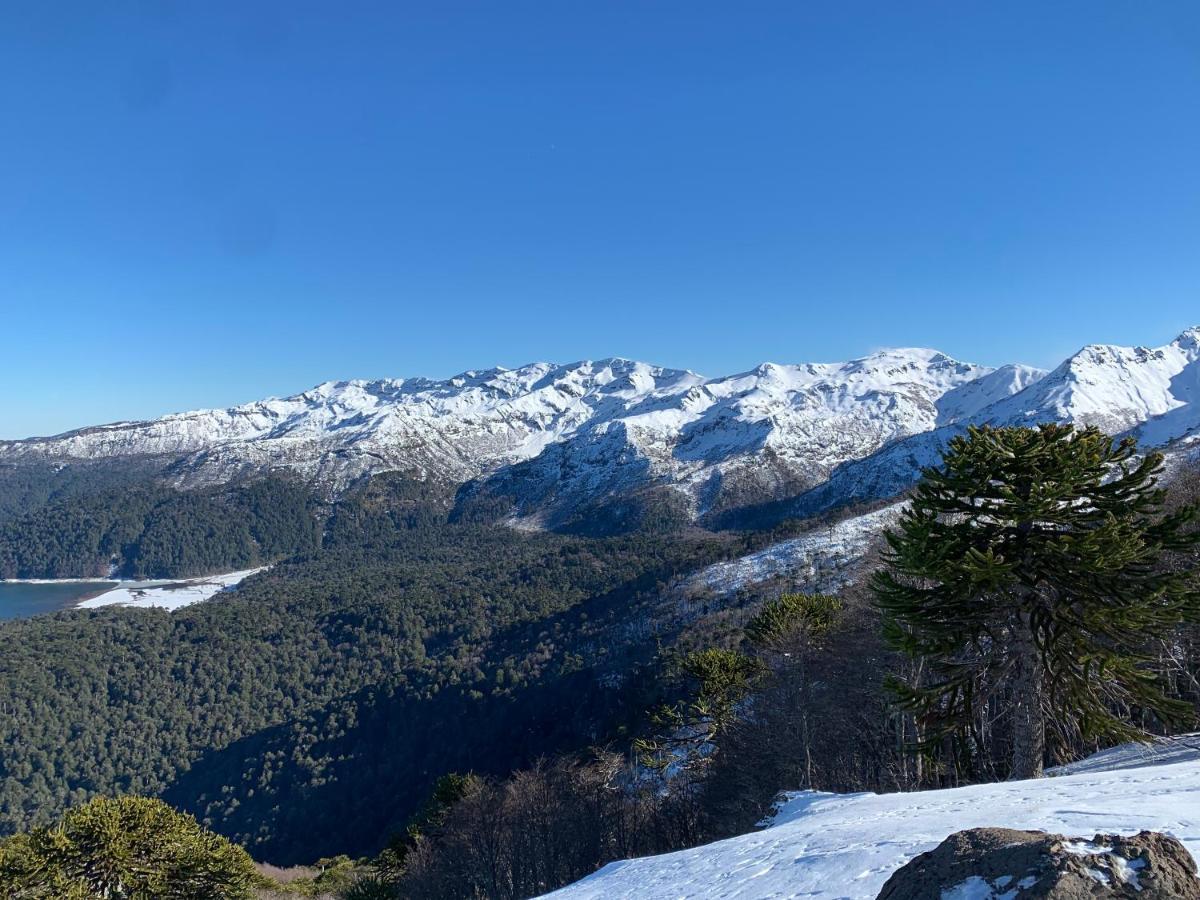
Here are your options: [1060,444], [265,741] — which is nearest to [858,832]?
[1060,444]

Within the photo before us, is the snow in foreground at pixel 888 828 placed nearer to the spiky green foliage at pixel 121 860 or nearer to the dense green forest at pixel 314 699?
the spiky green foliage at pixel 121 860

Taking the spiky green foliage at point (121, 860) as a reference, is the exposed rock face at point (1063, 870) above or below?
above

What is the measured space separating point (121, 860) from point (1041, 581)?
122 feet

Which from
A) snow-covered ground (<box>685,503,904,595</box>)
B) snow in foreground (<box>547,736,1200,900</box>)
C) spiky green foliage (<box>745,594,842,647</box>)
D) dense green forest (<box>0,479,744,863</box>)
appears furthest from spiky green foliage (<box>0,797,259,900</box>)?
snow-covered ground (<box>685,503,904,595</box>)

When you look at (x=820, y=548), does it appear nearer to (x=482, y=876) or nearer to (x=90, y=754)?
(x=482, y=876)

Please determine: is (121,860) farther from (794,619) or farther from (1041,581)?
(1041,581)

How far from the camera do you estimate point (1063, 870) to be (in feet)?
17.2

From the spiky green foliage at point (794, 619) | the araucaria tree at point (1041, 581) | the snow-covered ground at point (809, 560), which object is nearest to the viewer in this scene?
the araucaria tree at point (1041, 581)

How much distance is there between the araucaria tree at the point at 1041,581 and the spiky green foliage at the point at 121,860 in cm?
3207

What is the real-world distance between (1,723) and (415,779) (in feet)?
337

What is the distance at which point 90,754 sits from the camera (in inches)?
4970

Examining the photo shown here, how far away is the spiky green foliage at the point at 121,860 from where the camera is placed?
85.0 feet

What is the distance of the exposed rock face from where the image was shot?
16.9 ft

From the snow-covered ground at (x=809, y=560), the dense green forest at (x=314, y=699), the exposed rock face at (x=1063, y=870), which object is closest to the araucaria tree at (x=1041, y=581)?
the exposed rock face at (x=1063, y=870)
